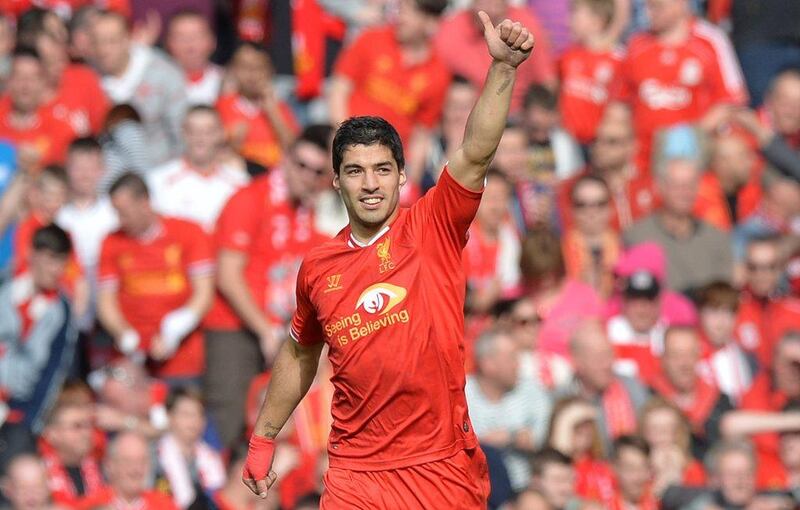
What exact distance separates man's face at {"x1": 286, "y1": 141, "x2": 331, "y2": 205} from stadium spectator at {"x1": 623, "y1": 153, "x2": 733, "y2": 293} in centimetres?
215

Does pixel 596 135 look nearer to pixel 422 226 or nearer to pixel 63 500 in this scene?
pixel 63 500

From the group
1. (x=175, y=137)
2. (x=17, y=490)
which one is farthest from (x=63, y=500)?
(x=175, y=137)

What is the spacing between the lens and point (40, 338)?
10.4 metres

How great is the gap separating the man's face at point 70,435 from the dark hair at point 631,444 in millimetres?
2950

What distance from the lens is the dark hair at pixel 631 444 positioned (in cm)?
982

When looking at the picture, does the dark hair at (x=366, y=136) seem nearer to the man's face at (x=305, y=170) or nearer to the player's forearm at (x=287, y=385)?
the player's forearm at (x=287, y=385)

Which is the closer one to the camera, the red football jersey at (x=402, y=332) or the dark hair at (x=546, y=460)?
the red football jersey at (x=402, y=332)

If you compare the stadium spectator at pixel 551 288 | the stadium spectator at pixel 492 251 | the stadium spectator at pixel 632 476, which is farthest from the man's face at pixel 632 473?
the stadium spectator at pixel 492 251

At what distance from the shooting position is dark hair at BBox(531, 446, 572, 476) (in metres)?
9.57

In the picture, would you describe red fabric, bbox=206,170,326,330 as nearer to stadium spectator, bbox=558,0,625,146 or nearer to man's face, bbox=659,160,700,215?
man's face, bbox=659,160,700,215

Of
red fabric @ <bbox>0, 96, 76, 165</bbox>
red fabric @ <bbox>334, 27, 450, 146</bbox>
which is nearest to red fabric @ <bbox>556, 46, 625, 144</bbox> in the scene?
red fabric @ <bbox>334, 27, 450, 146</bbox>

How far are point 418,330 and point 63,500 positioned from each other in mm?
3872

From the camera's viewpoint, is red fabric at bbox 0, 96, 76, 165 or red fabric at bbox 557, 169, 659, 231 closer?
red fabric at bbox 0, 96, 76, 165

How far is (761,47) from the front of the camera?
13.3 metres
